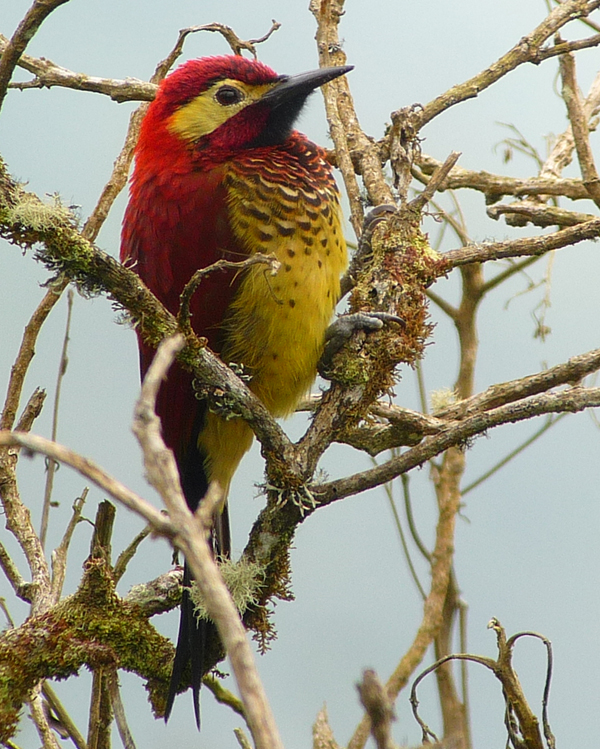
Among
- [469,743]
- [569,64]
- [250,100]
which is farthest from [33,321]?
[569,64]

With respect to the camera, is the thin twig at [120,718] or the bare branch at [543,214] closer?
the thin twig at [120,718]

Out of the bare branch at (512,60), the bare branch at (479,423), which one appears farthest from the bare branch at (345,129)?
the bare branch at (479,423)

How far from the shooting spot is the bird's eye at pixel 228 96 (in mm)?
2139

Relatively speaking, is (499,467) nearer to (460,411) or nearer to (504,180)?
(460,411)

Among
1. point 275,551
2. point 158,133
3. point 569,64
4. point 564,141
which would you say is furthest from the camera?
point 564,141

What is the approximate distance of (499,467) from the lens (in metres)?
2.53

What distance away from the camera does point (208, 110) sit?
6.95ft

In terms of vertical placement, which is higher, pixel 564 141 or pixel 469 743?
pixel 564 141

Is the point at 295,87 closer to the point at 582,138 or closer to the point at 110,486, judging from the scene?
the point at 582,138

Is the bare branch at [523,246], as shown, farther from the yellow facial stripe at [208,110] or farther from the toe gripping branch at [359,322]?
the yellow facial stripe at [208,110]

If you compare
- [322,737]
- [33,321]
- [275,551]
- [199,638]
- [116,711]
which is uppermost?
[33,321]

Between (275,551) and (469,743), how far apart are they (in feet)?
2.37

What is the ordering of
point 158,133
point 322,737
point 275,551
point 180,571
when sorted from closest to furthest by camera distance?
point 322,737 → point 275,551 → point 180,571 → point 158,133

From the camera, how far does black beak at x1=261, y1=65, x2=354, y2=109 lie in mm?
2072
